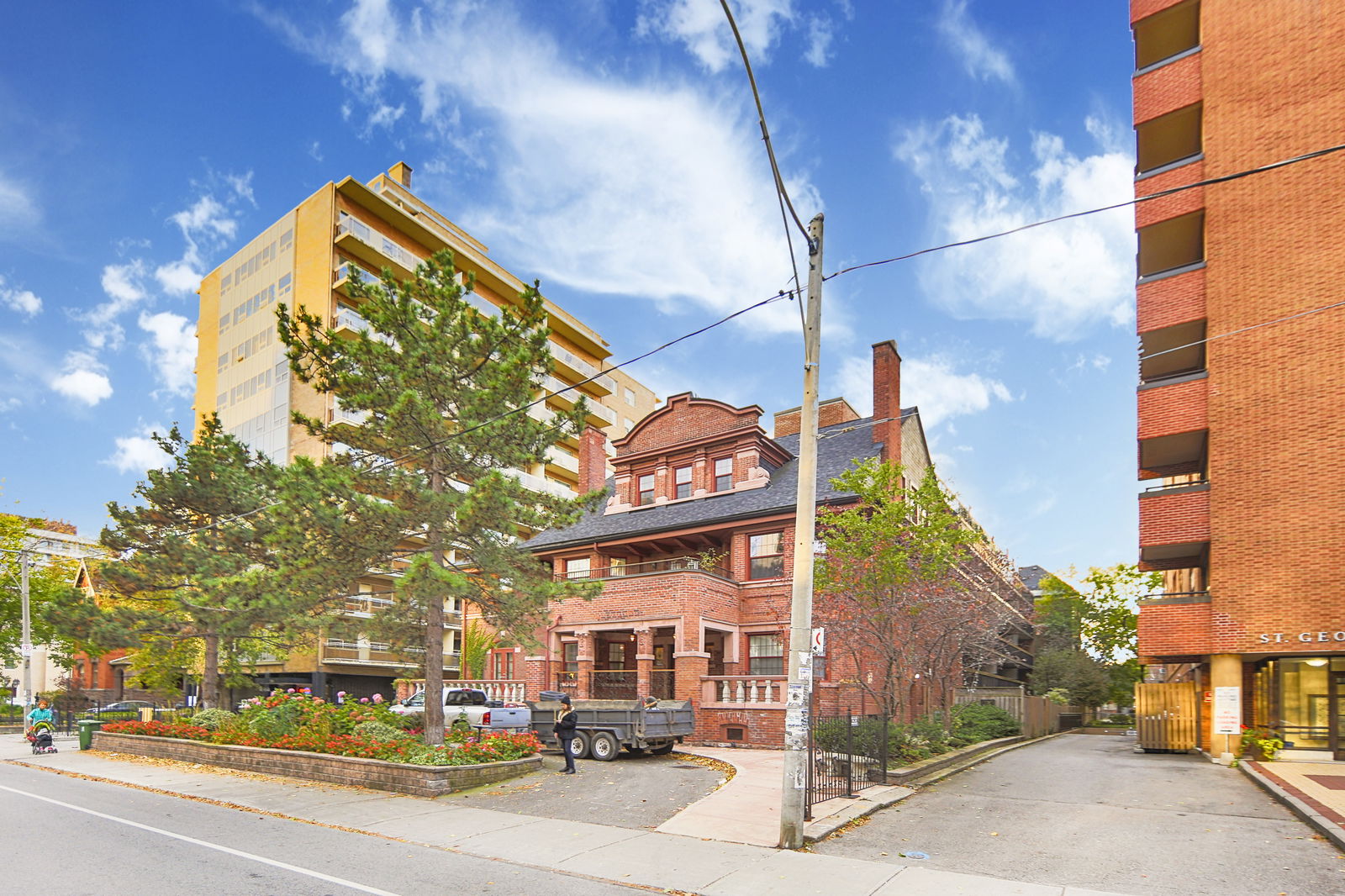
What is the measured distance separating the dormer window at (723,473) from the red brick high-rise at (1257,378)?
44.0 feet

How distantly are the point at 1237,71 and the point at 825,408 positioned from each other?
17.6m

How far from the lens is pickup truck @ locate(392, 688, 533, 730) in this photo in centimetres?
2458

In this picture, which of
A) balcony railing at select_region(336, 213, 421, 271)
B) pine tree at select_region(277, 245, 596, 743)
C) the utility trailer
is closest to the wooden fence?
the utility trailer

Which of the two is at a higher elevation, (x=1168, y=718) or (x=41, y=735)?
(x=1168, y=718)

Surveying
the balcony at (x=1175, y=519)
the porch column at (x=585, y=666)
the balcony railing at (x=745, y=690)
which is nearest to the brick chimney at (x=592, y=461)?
the porch column at (x=585, y=666)

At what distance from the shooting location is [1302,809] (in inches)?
527

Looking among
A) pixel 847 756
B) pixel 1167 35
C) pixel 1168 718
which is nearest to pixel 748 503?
pixel 847 756

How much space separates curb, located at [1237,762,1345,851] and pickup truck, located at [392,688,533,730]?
1601 centimetres

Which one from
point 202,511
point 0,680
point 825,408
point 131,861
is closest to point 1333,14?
point 825,408

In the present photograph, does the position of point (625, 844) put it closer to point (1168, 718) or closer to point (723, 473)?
point (1168, 718)

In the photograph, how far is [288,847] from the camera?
11.5 m

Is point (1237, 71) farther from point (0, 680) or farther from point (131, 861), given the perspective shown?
point (0, 680)

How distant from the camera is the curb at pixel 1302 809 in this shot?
454 inches

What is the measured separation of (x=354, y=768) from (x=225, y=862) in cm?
726
